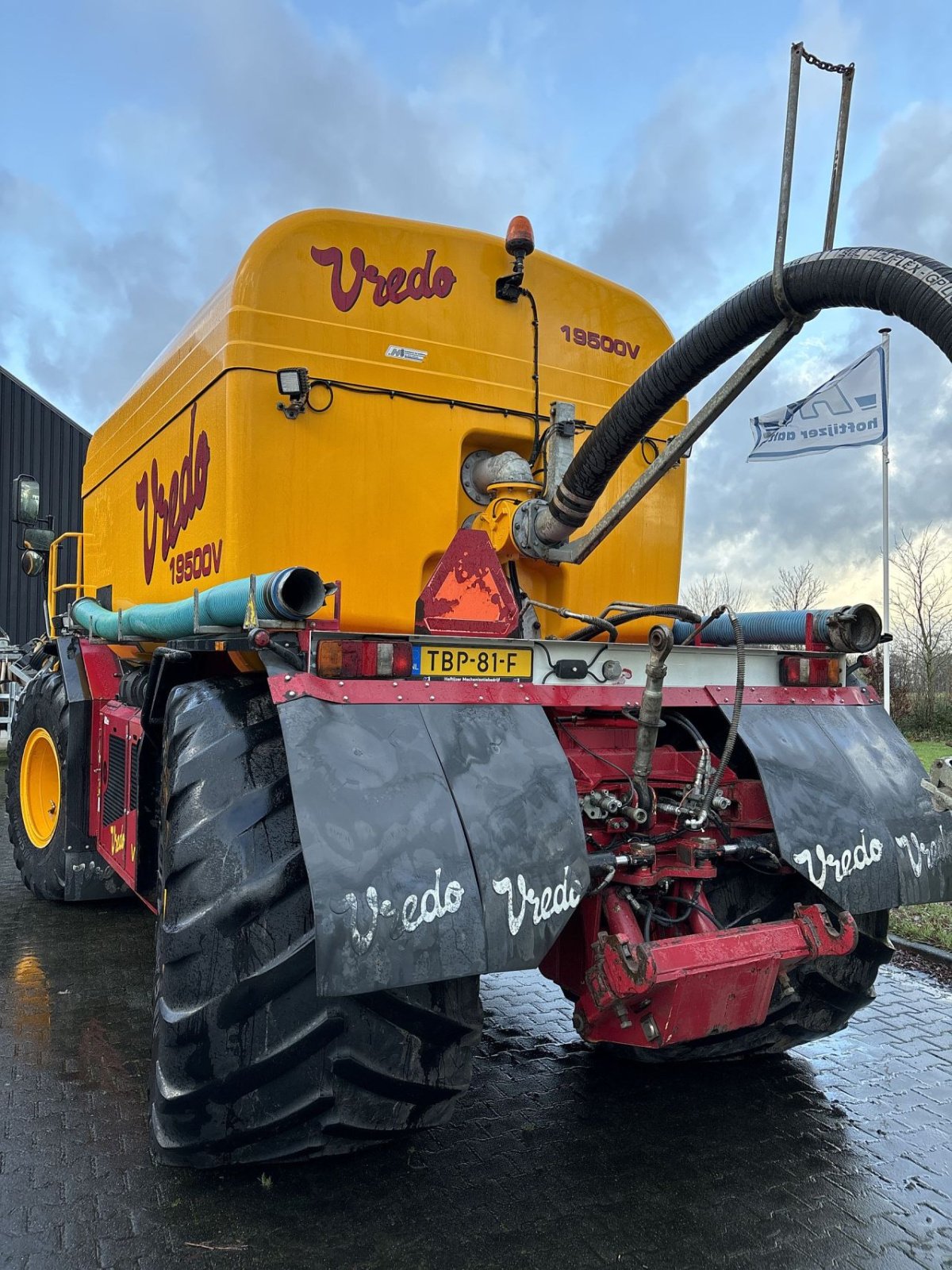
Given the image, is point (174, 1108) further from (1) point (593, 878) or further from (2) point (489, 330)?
(2) point (489, 330)

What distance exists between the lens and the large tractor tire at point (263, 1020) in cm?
270

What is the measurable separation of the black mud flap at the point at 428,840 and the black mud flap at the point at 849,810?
88 cm

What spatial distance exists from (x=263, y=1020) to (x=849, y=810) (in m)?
2.14

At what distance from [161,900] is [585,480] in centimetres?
209

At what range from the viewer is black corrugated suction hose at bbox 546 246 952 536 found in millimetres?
2566

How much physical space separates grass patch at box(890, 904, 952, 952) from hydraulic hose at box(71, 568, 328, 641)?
4.58 metres

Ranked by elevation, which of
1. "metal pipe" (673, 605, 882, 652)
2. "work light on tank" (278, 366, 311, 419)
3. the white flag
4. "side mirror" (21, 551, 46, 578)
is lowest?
"metal pipe" (673, 605, 882, 652)

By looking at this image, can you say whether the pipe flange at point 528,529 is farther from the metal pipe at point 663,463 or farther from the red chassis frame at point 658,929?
the red chassis frame at point 658,929

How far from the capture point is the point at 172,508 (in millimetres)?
4691

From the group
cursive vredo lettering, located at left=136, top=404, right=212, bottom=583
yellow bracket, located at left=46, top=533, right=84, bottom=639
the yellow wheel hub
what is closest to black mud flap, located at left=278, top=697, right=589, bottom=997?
cursive vredo lettering, located at left=136, top=404, right=212, bottom=583

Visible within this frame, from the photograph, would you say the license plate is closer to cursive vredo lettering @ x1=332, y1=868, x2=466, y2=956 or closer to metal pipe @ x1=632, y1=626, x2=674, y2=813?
metal pipe @ x1=632, y1=626, x2=674, y2=813

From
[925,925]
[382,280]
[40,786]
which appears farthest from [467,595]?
[40,786]

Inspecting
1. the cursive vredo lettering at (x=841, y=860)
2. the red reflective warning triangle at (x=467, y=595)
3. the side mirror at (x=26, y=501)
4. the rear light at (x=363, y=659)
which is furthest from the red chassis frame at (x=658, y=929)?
the side mirror at (x=26, y=501)

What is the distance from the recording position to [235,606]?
3.18 meters
